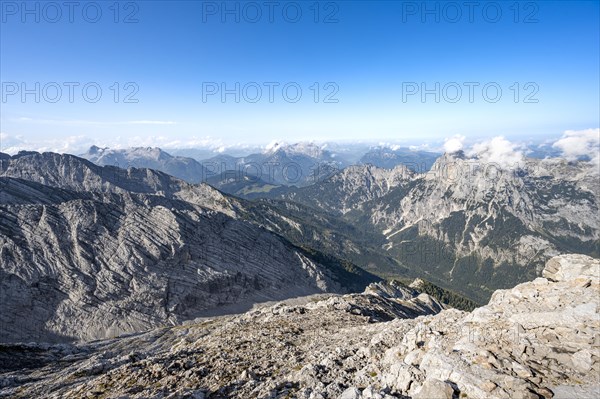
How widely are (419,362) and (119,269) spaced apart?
413 feet

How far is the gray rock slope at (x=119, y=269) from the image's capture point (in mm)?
104000

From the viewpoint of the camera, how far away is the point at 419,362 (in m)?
22.1

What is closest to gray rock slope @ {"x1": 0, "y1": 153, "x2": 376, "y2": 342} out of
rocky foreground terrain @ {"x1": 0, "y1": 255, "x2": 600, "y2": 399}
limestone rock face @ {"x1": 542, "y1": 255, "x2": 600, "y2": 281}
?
rocky foreground terrain @ {"x1": 0, "y1": 255, "x2": 600, "y2": 399}

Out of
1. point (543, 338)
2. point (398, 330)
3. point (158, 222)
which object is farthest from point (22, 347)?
point (158, 222)

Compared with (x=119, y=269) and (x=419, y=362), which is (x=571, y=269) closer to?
(x=419, y=362)

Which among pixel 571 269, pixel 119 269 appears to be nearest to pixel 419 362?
pixel 571 269

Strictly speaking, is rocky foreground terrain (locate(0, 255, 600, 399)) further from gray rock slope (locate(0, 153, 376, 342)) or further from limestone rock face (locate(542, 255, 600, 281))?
gray rock slope (locate(0, 153, 376, 342))

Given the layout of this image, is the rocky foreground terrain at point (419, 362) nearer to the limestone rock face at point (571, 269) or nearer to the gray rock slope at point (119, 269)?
the limestone rock face at point (571, 269)

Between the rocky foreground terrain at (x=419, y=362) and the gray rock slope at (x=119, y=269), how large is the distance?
77467mm

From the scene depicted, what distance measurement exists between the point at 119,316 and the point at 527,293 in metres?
117

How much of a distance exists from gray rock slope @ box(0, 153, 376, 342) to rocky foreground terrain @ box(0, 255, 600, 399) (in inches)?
3050

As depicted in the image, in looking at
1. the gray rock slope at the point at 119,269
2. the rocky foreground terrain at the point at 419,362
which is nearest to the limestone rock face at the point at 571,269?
the rocky foreground terrain at the point at 419,362

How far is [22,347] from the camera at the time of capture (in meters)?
57.4

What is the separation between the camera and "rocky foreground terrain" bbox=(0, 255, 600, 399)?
18203 millimetres
